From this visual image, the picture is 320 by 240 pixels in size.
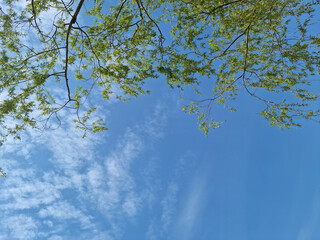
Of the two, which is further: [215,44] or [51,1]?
[215,44]

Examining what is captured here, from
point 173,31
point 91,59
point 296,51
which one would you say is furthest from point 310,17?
point 91,59

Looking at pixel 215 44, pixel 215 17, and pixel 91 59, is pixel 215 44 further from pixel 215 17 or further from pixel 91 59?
pixel 91 59

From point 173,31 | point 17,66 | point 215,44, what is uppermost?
point 173,31

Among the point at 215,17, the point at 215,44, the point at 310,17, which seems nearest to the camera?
the point at 310,17

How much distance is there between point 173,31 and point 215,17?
56.4 inches

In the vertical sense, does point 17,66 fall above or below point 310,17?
above

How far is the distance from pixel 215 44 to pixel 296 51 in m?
2.34

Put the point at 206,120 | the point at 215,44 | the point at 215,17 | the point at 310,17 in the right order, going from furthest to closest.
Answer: the point at 206,120
the point at 215,44
the point at 215,17
the point at 310,17

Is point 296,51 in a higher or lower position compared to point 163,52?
lower

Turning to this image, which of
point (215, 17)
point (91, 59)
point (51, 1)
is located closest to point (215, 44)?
point (215, 17)

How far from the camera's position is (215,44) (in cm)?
743

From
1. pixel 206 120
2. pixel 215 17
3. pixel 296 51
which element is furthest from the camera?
pixel 206 120

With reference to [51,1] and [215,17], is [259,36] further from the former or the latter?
[51,1]

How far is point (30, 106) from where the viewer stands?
732 cm
